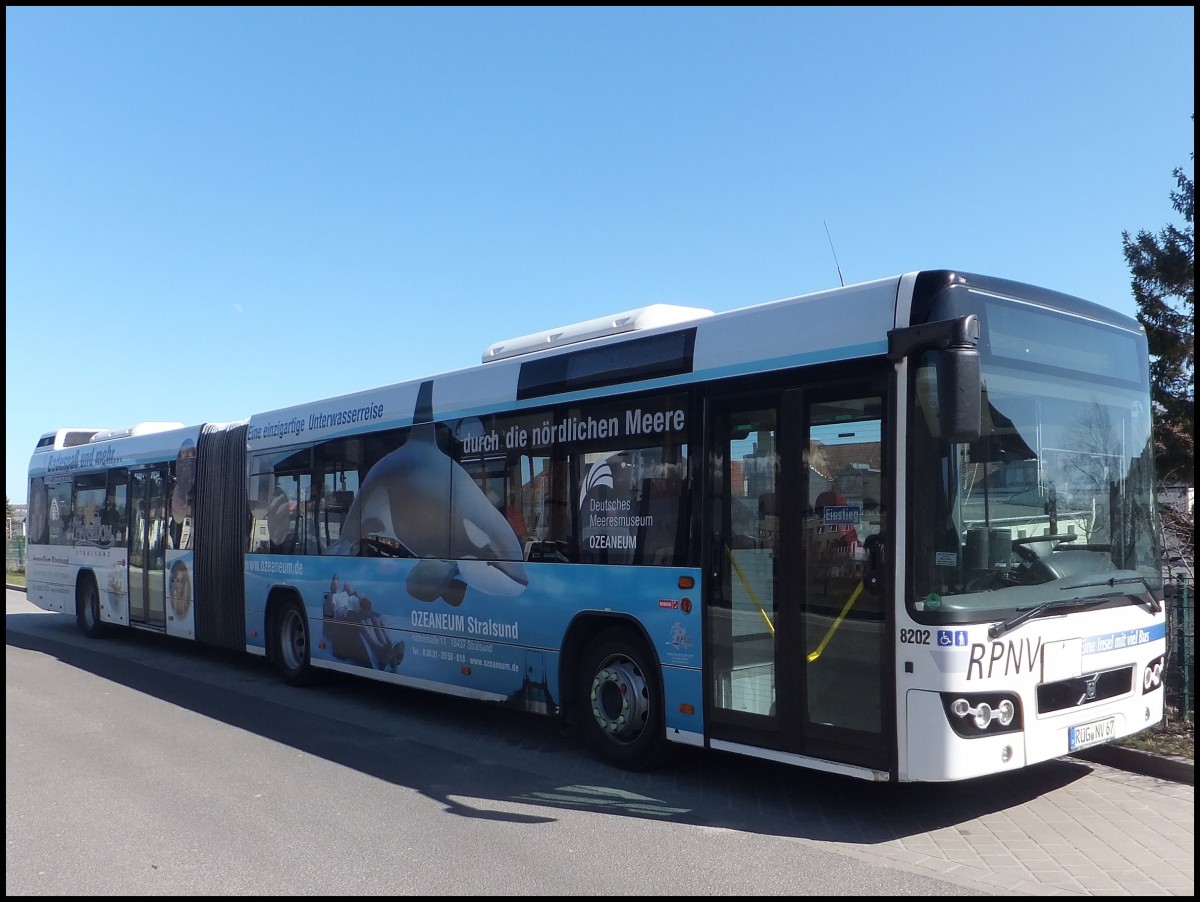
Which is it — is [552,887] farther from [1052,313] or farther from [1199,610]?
[1199,610]

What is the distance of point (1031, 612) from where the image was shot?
18.4 feet

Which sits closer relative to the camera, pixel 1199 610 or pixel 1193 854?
pixel 1193 854

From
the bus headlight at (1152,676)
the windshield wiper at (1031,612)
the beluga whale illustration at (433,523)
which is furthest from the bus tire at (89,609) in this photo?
the bus headlight at (1152,676)

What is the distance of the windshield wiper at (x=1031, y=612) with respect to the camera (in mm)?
5496

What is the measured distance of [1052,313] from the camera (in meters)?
6.18

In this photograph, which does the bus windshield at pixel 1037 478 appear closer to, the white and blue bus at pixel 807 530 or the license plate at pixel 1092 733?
the white and blue bus at pixel 807 530

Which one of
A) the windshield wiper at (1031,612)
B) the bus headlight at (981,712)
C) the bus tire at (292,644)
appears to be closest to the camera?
the bus headlight at (981,712)

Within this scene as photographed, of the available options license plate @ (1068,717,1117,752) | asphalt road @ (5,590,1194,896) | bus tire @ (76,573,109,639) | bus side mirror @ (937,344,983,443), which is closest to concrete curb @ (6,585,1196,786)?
asphalt road @ (5,590,1194,896)

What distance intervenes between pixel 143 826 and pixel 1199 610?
7738mm

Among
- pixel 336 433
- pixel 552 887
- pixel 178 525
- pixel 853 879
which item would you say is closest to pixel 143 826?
pixel 552 887

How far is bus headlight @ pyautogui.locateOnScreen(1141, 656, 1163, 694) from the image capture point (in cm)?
638

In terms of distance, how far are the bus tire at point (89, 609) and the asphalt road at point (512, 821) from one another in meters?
7.67

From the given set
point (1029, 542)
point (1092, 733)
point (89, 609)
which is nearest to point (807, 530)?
point (1029, 542)

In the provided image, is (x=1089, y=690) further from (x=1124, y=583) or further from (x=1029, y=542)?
(x=1029, y=542)
